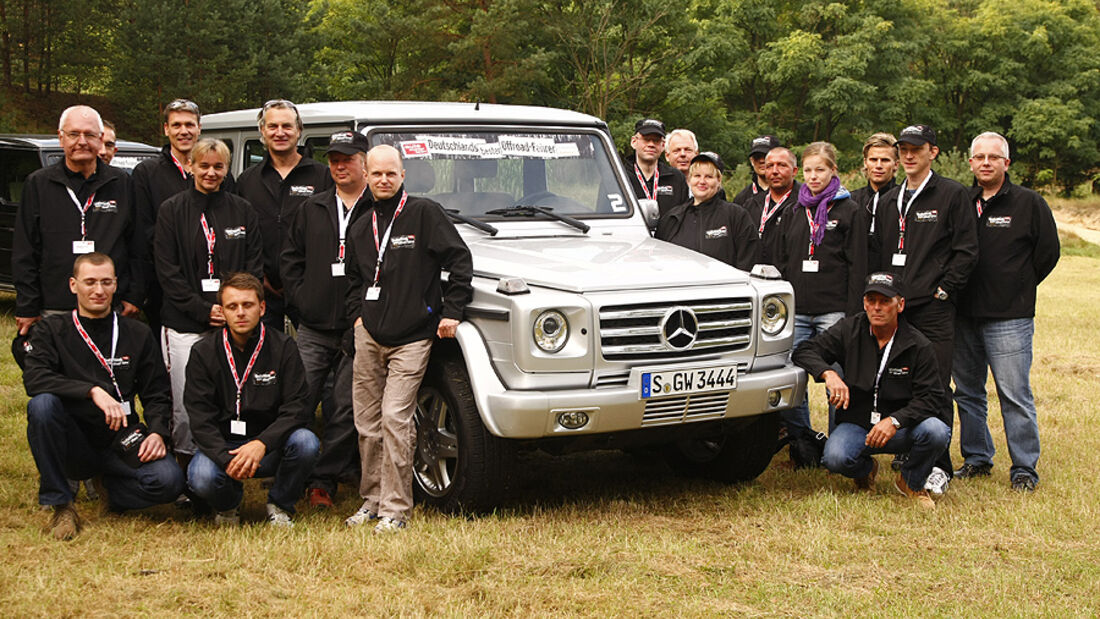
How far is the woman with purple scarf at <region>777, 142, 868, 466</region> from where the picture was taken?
270 inches

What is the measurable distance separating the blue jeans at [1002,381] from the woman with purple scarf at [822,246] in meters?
0.75

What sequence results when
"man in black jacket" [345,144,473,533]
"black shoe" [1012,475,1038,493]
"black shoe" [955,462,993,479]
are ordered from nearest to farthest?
1. "man in black jacket" [345,144,473,533]
2. "black shoe" [1012,475,1038,493]
3. "black shoe" [955,462,993,479]

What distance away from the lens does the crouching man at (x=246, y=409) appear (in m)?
5.45

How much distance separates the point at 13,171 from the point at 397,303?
27.7 ft

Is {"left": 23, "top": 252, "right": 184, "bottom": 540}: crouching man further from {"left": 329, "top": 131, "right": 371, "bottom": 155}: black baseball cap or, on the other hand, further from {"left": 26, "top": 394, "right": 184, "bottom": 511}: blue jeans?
{"left": 329, "top": 131, "right": 371, "bottom": 155}: black baseball cap

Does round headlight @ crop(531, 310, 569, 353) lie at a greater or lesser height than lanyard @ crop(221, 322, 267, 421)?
greater

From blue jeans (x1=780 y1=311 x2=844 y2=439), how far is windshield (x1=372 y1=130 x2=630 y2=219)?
1271 millimetres

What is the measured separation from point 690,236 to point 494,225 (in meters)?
1.31

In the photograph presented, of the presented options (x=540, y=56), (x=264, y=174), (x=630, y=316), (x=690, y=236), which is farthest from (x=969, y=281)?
(x=540, y=56)

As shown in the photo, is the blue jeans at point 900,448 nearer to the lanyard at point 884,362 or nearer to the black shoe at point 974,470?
the lanyard at point 884,362

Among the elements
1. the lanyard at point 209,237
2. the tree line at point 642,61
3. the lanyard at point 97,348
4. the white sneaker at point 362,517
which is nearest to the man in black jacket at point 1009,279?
the white sneaker at point 362,517

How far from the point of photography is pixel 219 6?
99.8ft

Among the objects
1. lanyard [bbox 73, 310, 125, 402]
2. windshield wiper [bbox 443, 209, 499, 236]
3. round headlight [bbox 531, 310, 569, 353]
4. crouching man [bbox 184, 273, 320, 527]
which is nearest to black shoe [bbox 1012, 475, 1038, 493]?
round headlight [bbox 531, 310, 569, 353]

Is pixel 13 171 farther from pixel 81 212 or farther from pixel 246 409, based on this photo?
pixel 246 409
